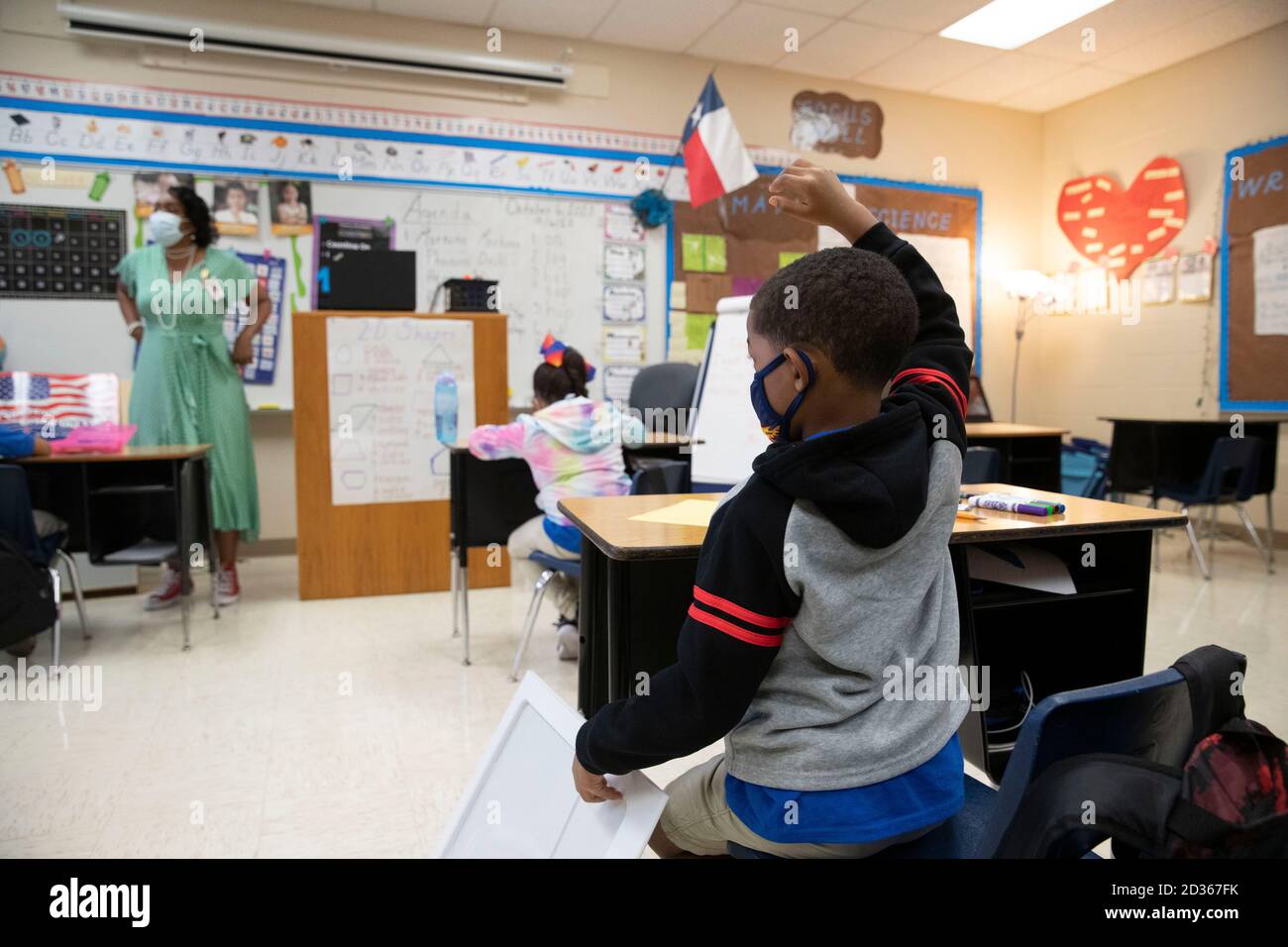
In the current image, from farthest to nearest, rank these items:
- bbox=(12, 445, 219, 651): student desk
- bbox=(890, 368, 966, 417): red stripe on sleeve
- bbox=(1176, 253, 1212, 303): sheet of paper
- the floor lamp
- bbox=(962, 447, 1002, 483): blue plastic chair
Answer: the floor lamp
bbox=(1176, 253, 1212, 303): sheet of paper
bbox=(962, 447, 1002, 483): blue plastic chair
bbox=(12, 445, 219, 651): student desk
bbox=(890, 368, 966, 417): red stripe on sleeve

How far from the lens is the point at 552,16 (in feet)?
16.0

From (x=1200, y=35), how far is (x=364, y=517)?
17.8 feet

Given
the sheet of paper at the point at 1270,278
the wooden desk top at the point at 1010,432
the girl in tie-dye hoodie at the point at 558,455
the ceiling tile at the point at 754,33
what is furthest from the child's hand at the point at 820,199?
the sheet of paper at the point at 1270,278

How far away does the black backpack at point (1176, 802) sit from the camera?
675 millimetres

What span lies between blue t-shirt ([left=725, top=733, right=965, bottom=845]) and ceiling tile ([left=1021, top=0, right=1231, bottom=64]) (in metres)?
5.26

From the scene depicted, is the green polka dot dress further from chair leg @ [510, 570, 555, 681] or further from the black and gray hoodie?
the black and gray hoodie

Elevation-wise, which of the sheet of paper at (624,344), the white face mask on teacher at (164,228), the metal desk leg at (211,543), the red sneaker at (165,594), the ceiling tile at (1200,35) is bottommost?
the red sneaker at (165,594)

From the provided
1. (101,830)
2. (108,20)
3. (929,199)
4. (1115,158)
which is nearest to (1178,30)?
(1115,158)

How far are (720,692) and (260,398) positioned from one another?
4.50 m

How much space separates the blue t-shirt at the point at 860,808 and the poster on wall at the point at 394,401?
10.3 ft

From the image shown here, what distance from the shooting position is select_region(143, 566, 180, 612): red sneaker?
375 cm

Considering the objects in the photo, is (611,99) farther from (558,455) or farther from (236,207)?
(558,455)

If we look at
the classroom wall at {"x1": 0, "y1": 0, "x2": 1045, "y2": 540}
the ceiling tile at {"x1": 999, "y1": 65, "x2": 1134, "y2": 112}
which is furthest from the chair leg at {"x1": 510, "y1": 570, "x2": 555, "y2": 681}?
the ceiling tile at {"x1": 999, "y1": 65, "x2": 1134, "y2": 112}

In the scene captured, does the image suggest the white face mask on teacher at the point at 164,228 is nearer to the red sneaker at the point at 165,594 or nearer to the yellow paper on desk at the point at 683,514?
the red sneaker at the point at 165,594
